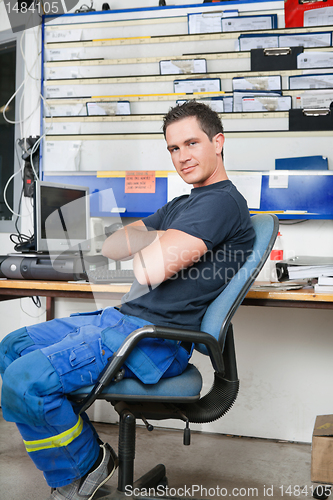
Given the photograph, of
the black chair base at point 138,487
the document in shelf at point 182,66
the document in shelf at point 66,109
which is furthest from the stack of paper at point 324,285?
the document in shelf at point 66,109

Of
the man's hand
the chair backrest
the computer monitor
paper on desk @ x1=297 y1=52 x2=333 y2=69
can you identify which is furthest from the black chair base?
paper on desk @ x1=297 y1=52 x2=333 y2=69

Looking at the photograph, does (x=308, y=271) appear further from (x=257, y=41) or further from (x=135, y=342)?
(x=257, y=41)

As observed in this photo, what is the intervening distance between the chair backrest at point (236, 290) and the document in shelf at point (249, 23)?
1.32 meters

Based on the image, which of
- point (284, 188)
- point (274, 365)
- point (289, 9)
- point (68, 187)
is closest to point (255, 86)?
point (289, 9)

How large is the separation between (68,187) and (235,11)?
118 centimetres

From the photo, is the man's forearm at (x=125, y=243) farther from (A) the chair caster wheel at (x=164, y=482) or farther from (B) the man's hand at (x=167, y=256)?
(A) the chair caster wheel at (x=164, y=482)

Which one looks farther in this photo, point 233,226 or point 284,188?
point 284,188

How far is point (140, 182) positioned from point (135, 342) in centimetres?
131

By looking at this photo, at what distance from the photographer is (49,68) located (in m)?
2.47

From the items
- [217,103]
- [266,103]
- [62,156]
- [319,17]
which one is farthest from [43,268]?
[319,17]

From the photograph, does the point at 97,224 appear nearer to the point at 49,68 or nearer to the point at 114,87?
the point at 114,87

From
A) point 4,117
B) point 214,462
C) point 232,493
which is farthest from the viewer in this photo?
point 4,117

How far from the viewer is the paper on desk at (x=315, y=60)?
2.09 m

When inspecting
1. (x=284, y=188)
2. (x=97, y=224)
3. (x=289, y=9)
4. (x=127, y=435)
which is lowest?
(x=127, y=435)
